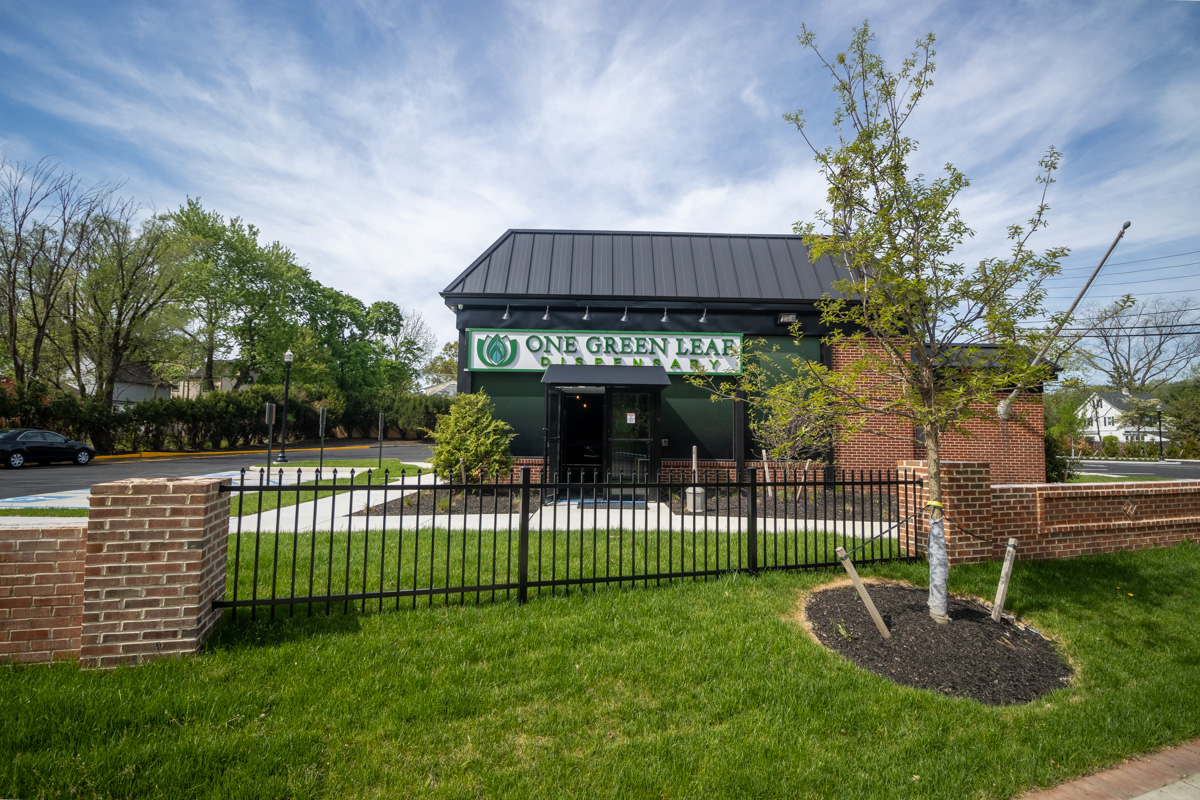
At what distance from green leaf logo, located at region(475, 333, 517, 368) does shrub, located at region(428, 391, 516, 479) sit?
1490mm

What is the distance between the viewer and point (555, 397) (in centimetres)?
1116

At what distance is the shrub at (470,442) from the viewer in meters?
10.3

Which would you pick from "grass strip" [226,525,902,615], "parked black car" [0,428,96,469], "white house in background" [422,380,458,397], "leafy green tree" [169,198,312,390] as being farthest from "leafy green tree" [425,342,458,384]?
"grass strip" [226,525,902,615]

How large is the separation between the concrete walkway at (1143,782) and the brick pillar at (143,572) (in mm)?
5288

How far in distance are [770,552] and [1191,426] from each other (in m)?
48.9

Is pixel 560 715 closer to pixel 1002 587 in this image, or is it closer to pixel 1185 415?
pixel 1002 587

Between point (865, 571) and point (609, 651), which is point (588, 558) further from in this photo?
point (865, 571)

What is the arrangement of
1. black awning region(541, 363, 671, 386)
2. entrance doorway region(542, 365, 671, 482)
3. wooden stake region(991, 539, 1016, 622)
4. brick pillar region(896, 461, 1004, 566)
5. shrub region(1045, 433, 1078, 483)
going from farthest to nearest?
shrub region(1045, 433, 1078, 483) < entrance doorway region(542, 365, 671, 482) < black awning region(541, 363, 671, 386) < brick pillar region(896, 461, 1004, 566) < wooden stake region(991, 539, 1016, 622)

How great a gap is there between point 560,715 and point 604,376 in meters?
8.55

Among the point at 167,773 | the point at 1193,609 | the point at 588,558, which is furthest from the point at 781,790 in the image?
the point at 1193,609

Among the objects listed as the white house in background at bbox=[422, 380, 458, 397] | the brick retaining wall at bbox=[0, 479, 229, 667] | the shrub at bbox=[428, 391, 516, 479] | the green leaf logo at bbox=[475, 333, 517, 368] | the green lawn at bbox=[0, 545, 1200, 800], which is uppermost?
the white house in background at bbox=[422, 380, 458, 397]

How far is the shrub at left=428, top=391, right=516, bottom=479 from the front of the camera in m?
10.3

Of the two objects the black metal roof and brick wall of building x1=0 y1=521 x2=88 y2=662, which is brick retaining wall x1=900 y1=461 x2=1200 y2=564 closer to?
the black metal roof

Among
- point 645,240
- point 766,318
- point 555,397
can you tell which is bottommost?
point 555,397
